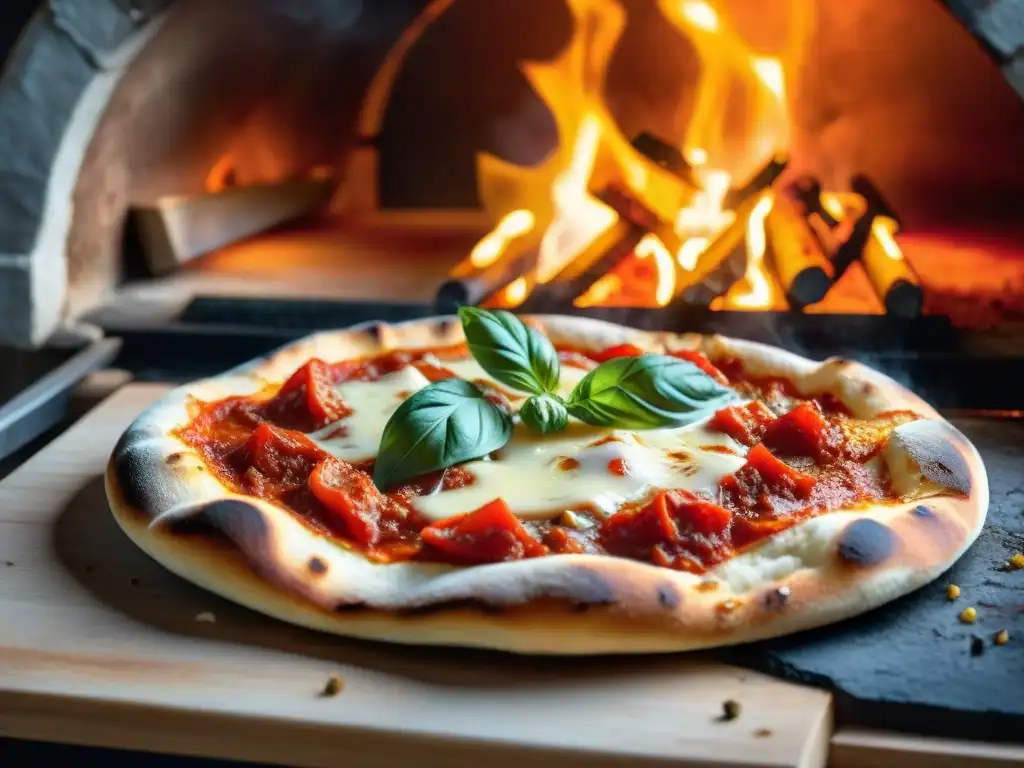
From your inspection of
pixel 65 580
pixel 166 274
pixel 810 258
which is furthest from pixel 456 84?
pixel 65 580

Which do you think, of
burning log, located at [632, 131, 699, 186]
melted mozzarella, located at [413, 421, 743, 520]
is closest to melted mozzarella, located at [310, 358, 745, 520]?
melted mozzarella, located at [413, 421, 743, 520]

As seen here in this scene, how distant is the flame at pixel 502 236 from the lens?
301 centimetres

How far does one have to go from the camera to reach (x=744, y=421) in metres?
1.95

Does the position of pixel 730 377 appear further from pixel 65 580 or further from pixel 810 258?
pixel 65 580

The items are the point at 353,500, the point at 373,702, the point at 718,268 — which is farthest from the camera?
the point at 718,268

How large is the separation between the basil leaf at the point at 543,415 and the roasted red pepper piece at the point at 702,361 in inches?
14.4

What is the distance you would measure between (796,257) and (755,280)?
4.6 inches

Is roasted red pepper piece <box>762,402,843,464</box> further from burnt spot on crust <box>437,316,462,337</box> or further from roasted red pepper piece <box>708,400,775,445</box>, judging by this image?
burnt spot on crust <box>437,316,462,337</box>

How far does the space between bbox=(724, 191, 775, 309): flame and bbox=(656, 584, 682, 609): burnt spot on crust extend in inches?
59.9

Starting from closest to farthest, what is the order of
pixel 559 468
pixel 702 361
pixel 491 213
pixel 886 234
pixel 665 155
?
1. pixel 559 468
2. pixel 702 361
3. pixel 886 234
4. pixel 665 155
5. pixel 491 213

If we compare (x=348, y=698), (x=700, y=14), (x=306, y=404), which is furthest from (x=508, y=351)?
(x=700, y=14)

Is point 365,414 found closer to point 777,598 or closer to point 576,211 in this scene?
point 777,598

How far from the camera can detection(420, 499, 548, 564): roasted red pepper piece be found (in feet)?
5.03

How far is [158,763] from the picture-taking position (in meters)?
1.60
